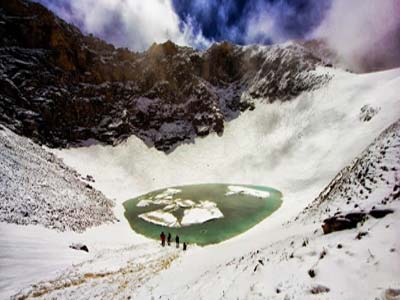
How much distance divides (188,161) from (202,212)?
40.3m

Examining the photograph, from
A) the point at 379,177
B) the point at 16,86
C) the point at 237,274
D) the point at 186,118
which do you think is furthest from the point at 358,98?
the point at 16,86

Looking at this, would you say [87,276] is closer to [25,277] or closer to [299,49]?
[25,277]

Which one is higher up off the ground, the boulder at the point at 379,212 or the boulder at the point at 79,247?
the boulder at the point at 79,247

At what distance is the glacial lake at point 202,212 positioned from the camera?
35.1m

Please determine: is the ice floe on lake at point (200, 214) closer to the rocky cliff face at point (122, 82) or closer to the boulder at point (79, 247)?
the boulder at point (79, 247)

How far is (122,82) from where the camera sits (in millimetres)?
97375

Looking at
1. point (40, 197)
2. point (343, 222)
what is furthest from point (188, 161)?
point (343, 222)

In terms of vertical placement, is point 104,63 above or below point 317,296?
above

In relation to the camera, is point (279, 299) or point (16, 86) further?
point (16, 86)

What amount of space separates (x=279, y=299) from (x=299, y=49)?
110 m

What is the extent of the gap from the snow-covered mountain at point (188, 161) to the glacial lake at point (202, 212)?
8.29ft

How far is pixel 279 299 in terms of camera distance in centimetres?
809

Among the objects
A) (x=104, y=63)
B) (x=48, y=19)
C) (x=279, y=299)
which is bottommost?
(x=279, y=299)

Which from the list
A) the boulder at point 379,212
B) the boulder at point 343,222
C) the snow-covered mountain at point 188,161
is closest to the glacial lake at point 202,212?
the snow-covered mountain at point 188,161
